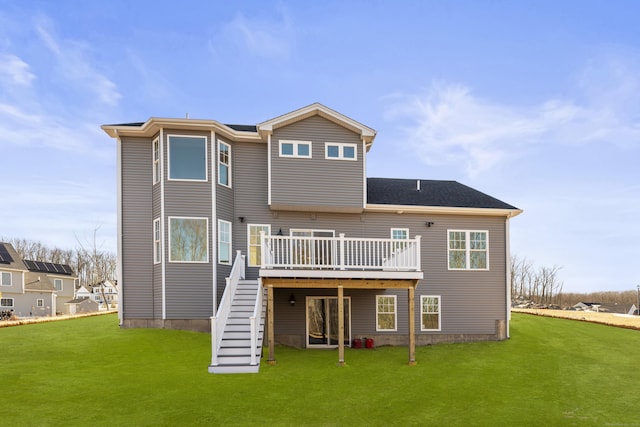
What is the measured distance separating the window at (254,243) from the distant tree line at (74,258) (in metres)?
70.4

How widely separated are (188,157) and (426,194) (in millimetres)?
10192

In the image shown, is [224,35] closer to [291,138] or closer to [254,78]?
[254,78]

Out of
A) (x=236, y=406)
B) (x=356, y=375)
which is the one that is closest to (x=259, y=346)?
(x=356, y=375)

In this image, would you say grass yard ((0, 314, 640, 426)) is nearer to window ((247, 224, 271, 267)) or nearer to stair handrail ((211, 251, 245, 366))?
stair handrail ((211, 251, 245, 366))

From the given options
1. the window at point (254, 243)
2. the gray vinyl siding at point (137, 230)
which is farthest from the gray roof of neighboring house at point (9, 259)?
the window at point (254, 243)

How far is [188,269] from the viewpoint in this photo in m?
16.4

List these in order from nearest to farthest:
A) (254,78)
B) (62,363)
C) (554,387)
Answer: (554,387) → (62,363) → (254,78)

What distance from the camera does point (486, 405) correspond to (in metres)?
9.89

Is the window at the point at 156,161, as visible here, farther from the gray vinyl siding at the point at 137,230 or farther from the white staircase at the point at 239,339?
the white staircase at the point at 239,339

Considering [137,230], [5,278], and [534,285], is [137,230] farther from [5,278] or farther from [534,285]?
[534,285]

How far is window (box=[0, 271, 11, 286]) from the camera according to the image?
136 feet

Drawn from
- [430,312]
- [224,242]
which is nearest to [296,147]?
[224,242]

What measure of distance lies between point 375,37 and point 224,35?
6.26 m

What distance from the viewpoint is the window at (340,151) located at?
58.2ft
